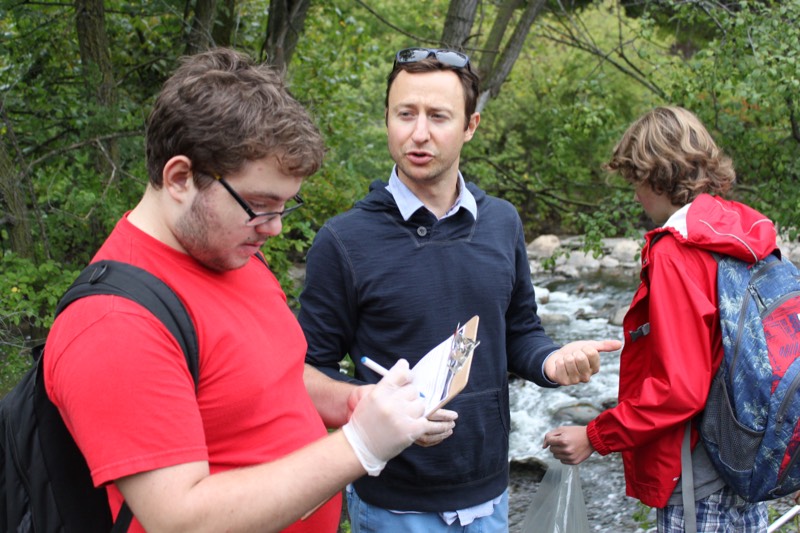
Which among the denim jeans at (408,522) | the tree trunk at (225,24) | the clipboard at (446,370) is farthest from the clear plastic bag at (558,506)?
the tree trunk at (225,24)

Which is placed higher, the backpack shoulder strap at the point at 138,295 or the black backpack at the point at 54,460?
the backpack shoulder strap at the point at 138,295

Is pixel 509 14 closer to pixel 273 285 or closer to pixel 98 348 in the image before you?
pixel 273 285

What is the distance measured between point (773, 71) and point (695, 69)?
93 cm

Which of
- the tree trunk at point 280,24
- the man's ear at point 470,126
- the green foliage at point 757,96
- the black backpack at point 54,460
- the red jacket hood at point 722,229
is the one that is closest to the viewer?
the black backpack at point 54,460

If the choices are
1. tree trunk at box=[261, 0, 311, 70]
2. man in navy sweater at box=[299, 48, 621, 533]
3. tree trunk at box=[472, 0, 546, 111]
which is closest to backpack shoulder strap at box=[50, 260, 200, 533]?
man in navy sweater at box=[299, 48, 621, 533]

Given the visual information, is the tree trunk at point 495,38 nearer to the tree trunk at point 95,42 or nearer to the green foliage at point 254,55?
the green foliage at point 254,55

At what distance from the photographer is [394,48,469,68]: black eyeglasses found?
239 cm

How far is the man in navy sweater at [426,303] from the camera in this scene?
2213 millimetres

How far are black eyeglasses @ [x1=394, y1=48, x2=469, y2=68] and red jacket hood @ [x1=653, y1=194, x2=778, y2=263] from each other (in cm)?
85

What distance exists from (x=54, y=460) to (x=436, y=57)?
1605mm

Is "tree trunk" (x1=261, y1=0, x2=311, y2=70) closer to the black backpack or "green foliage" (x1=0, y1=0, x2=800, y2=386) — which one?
"green foliage" (x1=0, y1=0, x2=800, y2=386)

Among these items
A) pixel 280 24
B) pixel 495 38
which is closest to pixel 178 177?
pixel 280 24

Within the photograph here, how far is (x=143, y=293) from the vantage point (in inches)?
52.6

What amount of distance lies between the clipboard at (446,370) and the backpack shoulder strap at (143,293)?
1.60 ft
